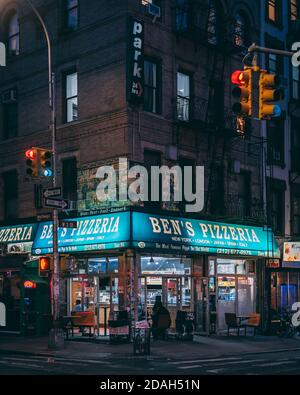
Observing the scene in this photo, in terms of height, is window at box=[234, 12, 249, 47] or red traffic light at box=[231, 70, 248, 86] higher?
window at box=[234, 12, 249, 47]

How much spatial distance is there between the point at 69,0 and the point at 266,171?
38.6 feet

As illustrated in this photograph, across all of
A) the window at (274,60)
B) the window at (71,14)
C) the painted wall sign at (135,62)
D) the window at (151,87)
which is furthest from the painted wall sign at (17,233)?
the window at (274,60)

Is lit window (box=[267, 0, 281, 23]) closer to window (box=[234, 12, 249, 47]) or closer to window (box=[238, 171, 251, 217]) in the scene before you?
window (box=[234, 12, 249, 47])

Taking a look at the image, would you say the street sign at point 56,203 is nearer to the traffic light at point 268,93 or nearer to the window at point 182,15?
the window at point 182,15

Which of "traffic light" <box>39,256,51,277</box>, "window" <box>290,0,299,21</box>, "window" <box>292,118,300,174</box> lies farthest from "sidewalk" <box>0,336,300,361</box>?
"window" <box>290,0,299,21</box>

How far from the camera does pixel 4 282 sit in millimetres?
31250

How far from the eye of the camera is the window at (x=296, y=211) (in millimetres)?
33884

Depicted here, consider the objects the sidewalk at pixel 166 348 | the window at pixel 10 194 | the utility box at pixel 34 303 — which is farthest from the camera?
the window at pixel 10 194

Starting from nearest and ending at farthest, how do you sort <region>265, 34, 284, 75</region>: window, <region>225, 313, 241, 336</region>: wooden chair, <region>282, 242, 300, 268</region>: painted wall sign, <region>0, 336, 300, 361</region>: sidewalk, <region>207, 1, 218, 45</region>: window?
<region>0, 336, 300, 361</region>: sidewalk < <region>225, 313, 241, 336</region>: wooden chair < <region>207, 1, 218, 45</region>: window < <region>282, 242, 300, 268</region>: painted wall sign < <region>265, 34, 284, 75</region>: window

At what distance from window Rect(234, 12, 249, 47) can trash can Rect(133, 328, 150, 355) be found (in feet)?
49.1

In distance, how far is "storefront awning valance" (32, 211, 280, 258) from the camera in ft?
81.7

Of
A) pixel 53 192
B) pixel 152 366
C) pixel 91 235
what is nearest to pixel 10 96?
pixel 91 235

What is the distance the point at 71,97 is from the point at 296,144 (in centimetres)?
1210

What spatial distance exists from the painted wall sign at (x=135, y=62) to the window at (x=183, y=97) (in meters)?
2.76
